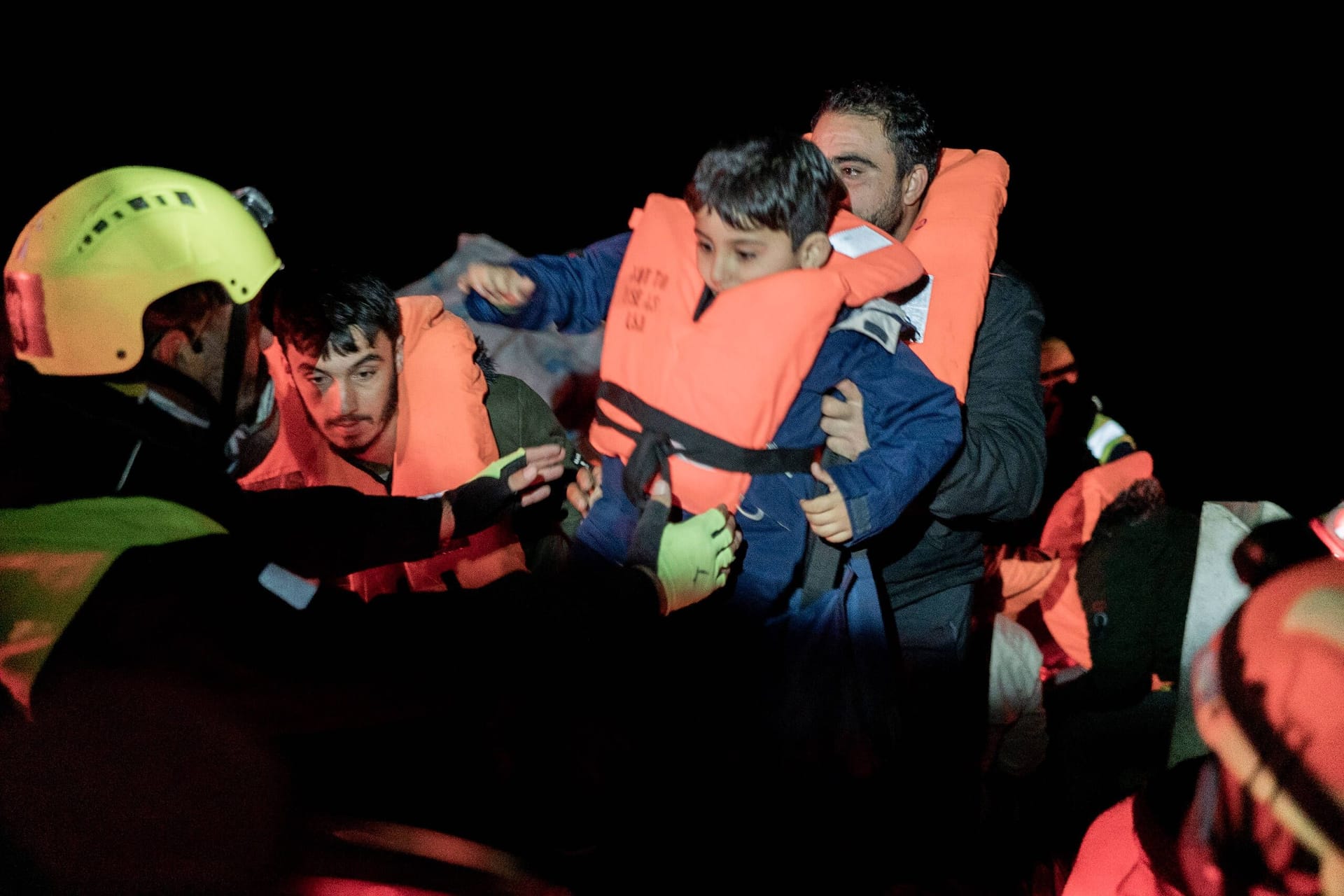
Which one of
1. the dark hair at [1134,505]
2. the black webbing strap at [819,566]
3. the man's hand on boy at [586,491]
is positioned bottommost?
the dark hair at [1134,505]

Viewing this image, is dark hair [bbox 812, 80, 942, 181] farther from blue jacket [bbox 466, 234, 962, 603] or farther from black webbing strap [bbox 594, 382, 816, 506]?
black webbing strap [bbox 594, 382, 816, 506]

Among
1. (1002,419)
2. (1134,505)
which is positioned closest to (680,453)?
(1002,419)

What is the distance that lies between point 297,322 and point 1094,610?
8.14ft

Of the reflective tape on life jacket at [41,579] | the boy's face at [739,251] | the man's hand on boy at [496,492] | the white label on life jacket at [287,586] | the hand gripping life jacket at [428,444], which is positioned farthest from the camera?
the hand gripping life jacket at [428,444]

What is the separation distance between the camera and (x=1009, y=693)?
2520 millimetres

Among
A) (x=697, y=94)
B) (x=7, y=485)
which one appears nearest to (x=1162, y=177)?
(x=697, y=94)

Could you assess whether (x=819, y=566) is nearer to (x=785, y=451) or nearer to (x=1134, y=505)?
(x=785, y=451)

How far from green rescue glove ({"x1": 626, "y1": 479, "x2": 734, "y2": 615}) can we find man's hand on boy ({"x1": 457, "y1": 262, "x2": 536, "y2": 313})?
1.74 feet

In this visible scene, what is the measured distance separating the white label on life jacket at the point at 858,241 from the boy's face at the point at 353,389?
3.99 feet

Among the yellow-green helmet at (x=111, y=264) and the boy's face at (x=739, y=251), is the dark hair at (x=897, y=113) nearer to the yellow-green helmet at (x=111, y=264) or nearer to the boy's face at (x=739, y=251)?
the boy's face at (x=739, y=251)

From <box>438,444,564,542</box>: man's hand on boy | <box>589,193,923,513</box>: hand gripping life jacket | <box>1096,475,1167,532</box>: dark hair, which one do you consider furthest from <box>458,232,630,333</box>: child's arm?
<box>1096,475,1167,532</box>: dark hair

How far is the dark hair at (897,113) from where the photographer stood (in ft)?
6.63

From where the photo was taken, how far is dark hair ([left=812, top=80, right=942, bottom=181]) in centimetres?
202

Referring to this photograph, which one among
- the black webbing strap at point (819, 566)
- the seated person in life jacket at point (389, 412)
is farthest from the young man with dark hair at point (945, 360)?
the seated person in life jacket at point (389, 412)
